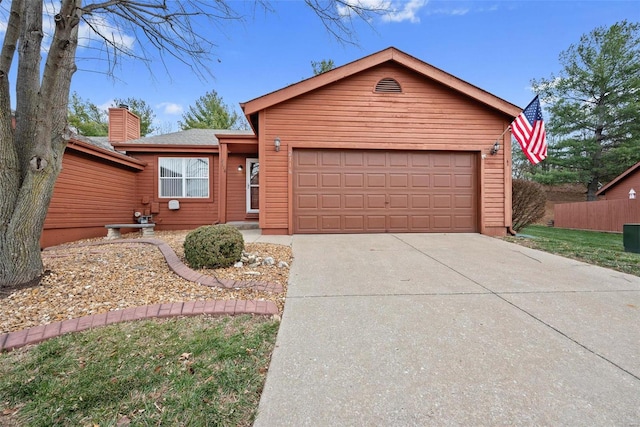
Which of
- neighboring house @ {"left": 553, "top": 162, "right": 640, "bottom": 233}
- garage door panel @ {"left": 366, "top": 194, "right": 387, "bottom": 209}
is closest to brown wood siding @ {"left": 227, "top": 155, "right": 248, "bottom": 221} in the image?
garage door panel @ {"left": 366, "top": 194, "right": 387, "bottom": 209}

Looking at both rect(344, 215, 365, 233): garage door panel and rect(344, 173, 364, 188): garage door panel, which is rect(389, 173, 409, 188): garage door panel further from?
rect(344, 215, 365, 233): garage door panel

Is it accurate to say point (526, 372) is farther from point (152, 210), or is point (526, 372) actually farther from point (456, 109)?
point (152, 210)

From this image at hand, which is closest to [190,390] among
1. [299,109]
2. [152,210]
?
[299,109]

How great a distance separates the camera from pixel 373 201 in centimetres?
746

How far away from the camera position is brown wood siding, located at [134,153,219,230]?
957 cm

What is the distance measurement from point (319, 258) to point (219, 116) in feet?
83.3

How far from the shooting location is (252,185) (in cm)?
988

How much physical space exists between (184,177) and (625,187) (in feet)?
74.9

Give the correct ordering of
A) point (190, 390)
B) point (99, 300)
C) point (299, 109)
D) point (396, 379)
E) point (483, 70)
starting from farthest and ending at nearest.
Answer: point (483, 70) < point (299, 109) < point (99, 300) < point (396, 379) < point (190, 390)

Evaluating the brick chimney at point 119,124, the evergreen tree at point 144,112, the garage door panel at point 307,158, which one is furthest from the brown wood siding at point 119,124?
the evergreen tree at point 144,112

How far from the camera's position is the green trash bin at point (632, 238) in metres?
6.23

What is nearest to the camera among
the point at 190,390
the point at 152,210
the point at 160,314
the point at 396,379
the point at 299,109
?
the point at 190,390

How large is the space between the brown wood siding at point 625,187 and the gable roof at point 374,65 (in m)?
13.9

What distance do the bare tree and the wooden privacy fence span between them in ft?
54.0
